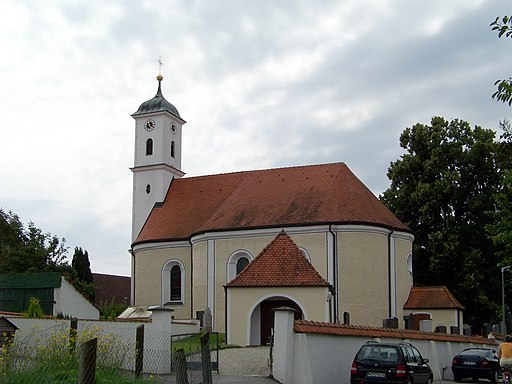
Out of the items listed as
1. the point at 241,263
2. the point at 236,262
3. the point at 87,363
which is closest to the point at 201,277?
the point at 236,262

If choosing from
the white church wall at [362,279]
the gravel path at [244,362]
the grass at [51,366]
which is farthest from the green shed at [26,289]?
the grass at [51,366]

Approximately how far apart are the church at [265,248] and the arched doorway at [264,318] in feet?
0.14

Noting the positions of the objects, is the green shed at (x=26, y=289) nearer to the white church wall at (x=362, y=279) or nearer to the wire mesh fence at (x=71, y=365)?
the wire mesh fence at (x=71, y=365)

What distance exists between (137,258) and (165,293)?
3125 millimetres

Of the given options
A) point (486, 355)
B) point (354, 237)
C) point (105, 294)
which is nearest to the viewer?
point (486, 355)

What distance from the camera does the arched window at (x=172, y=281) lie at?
41025 mm

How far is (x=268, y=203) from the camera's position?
38.2 meters

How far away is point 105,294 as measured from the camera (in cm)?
6244

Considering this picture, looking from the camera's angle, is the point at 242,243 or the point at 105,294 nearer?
the point at 242,243

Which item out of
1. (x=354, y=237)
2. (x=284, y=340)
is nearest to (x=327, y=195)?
(x=354, y=237)

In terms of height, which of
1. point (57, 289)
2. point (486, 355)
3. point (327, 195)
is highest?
point (327, 195)

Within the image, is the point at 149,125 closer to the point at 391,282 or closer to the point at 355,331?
the point at 391,282

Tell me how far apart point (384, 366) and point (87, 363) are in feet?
33.8

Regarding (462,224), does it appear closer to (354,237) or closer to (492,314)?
(492,314)
